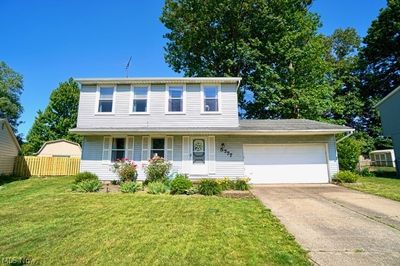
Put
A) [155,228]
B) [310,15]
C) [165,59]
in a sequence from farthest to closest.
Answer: [165,59]
[310,15]
[155,228]

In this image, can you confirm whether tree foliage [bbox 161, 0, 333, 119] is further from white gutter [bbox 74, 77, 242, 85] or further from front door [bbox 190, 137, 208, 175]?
front door [bbox 190, 137, 208, 175]

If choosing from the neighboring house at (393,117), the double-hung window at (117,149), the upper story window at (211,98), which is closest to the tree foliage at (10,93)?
the double-hung window at (117,149)

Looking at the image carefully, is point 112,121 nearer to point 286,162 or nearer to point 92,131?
point 92,131

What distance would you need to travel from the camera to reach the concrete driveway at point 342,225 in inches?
166

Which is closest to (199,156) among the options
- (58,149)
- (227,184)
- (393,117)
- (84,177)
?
(227,184)

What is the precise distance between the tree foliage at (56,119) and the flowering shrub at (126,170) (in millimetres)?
24737

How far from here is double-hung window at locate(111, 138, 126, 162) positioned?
13.5 meters

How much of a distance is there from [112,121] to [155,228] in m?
9.71

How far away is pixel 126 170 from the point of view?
12.5m

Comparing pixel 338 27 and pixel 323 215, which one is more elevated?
pixel 338 27

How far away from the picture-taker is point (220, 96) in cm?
1424

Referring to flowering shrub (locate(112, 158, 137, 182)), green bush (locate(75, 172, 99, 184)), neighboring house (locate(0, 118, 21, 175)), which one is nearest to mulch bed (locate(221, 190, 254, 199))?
flowering shrub (locate(112, 158, 137, 182))

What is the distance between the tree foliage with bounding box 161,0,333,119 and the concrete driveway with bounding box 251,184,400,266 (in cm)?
1418

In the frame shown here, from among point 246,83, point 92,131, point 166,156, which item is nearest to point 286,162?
point 166,156
